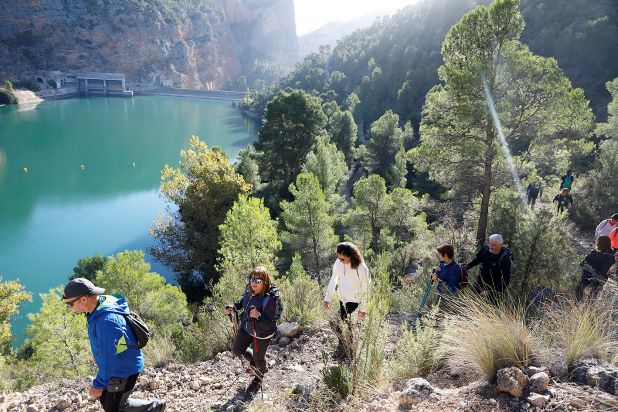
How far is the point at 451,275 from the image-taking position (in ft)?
15.9

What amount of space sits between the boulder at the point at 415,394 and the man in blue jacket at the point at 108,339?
1.99m

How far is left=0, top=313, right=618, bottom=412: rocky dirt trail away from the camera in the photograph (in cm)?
262

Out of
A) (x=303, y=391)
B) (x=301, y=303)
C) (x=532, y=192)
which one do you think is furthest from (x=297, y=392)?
(x=532, y=192)

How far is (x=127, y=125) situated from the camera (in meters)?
67.9

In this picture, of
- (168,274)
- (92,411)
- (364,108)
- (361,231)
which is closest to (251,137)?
(364,108)

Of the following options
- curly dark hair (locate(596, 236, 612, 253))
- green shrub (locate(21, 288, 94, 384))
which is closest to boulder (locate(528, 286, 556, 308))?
curly dark hair (locate(596, 236, 612, 253))

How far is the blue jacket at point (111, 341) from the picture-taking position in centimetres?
286

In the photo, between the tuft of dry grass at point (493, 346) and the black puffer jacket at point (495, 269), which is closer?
the tuft of dry grass at point (493, 346)

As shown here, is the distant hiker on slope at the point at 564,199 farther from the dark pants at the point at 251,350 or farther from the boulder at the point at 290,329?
the dark pants at the point at 251,350

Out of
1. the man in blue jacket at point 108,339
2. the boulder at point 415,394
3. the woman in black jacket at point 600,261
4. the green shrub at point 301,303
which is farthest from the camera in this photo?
the green shrub at point 301,303

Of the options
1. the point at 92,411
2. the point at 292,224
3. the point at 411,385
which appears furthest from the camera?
the point at 292,224

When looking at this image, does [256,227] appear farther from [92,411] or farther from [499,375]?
[499,375]

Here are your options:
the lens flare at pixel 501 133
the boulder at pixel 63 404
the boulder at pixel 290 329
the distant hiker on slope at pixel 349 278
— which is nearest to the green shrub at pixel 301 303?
the boulder at pixel 290 329

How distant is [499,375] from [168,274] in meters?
22.1
